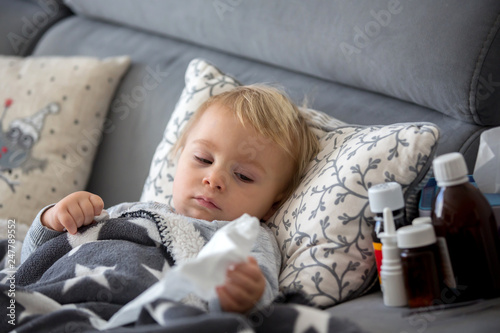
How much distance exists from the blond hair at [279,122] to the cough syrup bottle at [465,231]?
0.40 m

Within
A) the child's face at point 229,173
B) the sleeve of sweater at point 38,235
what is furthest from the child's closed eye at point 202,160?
the sleeve of sweater at point 38,235

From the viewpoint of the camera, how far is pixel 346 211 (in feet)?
3.41

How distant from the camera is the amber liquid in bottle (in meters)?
0.86

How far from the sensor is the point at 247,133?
121cm

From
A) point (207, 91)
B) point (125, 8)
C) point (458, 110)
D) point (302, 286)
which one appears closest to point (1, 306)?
point (302, 286)

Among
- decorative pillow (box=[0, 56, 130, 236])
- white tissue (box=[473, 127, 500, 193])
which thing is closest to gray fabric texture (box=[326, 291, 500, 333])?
white tissue (box=[473, 127, 500, 193])

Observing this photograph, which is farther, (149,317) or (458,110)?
(458,110)

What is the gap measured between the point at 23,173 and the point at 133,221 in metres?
0.76

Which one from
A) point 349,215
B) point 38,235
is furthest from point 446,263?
point 38,235

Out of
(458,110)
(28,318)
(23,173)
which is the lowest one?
(23,173)

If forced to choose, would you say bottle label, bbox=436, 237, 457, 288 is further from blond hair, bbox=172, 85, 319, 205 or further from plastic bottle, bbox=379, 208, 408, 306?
blond hair, bbox=172, 85, 319, 205

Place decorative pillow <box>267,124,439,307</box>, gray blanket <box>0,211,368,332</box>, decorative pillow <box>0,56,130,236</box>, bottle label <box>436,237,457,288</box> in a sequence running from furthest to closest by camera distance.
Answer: decorative pillow <box>0,56,130,236</box> → decorative pillow <box>267,124,439,307</box> → bottle label <box>436,237,457,288</box> → gray blanket <box>0,211,368,332</box>

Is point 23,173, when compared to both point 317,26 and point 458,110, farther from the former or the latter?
point 458,110

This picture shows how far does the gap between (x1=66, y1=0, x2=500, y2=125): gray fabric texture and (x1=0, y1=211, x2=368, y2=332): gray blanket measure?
50cm
